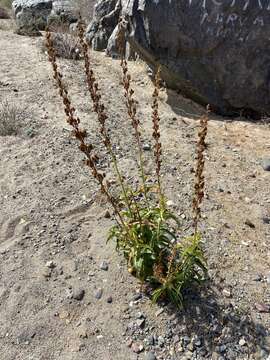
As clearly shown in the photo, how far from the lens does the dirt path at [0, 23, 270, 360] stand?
2.88 meters

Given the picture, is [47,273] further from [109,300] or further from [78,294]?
[109,300]

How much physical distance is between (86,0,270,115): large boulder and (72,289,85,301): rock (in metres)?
3.49

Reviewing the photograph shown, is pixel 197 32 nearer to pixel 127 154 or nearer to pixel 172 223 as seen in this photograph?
pixel 127 154

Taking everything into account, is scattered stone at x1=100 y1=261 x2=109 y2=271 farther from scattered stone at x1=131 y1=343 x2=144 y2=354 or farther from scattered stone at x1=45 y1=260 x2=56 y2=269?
scattered stone at x1=131 y1=343 x2=144 y2=354

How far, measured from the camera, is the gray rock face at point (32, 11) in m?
9.18

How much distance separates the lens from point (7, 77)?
21.0 feet

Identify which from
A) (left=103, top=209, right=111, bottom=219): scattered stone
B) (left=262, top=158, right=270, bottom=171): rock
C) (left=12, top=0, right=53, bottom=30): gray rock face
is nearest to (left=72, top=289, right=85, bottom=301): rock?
(left=103, top=209, right=111, bottom=219): scattered stone

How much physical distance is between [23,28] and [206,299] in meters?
Result: 7.48

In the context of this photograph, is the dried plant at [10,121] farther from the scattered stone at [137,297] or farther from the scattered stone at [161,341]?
the scattered stone at [161,341]

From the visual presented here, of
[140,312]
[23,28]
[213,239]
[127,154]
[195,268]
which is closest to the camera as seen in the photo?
[140,312]

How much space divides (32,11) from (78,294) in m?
7.99

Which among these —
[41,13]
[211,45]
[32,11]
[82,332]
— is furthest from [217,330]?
[32,11]

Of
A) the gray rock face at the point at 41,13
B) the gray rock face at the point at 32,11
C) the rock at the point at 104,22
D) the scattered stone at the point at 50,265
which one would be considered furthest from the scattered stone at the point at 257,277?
the gray rock face at the point at 32,11

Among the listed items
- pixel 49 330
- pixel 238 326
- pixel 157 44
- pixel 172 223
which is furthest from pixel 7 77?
pixel 238 326
